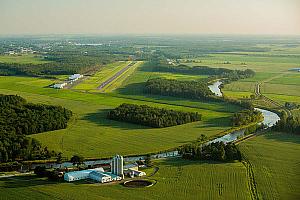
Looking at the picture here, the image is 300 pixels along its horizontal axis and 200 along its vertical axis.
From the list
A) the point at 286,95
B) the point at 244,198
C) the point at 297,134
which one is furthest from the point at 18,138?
the point at 286,95

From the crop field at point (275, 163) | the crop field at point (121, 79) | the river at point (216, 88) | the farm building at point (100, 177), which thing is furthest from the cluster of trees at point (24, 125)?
the river at point (216, 88)

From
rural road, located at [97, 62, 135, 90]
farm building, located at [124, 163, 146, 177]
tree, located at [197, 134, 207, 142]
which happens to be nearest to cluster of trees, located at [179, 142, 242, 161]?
tree, located at [197, 134, 207, 142]

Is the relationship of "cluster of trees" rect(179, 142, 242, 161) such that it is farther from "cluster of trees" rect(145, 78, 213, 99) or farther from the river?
the river

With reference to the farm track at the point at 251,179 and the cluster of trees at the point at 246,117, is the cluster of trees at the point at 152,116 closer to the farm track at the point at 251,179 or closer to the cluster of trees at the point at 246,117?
the cluster of trees at the point at 246,117

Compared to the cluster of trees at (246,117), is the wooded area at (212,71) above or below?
above

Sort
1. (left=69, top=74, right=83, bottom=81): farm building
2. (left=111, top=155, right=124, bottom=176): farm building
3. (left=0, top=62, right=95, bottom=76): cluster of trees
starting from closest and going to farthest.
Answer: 1. (left=111, top=155, right=124, bottom=176): farm building
2. (left=69, top=74, right=83, bottom=81): farm building
3. (left=0, top=62, right=95, bottom=76): cluster of trees

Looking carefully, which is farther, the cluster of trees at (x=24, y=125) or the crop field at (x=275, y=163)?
the cluster of trees at (x=24, y=125)

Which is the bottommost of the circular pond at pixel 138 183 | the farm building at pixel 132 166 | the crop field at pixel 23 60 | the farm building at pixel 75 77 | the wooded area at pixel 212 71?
the circular pond at pixel 138 183
